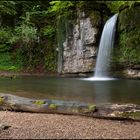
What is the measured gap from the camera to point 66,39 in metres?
18.2

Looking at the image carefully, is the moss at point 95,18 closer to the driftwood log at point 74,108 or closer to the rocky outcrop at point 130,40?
the rocky outcrop at point 130,40

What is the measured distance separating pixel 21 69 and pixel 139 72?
8.01 meters

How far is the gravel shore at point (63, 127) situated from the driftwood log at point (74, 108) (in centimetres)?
16

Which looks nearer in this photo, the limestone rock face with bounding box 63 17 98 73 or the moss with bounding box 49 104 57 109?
the moss with bounding box 49 104 57 109

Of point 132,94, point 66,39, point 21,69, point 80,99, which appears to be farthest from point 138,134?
point 21,69

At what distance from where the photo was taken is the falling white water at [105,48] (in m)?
16.8

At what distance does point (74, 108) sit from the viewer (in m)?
7.07

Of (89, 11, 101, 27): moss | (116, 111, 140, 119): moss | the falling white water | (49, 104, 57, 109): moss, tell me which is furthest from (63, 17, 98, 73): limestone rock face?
(116, 111, 140, 119): moss

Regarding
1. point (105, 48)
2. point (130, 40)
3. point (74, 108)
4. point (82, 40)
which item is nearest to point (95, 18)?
point (82, 40)

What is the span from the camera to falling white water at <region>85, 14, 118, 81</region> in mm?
16766

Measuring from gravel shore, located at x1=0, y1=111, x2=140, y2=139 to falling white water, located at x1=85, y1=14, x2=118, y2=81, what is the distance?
997 centimetres

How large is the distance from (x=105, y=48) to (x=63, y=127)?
11.4 meters

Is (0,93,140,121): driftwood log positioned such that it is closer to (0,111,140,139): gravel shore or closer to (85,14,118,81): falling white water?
(0,111,140,139): gravel shore

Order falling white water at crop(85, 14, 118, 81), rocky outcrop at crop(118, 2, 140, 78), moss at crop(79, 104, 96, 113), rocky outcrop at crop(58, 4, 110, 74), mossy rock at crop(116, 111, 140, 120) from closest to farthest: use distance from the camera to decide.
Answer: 1. mossy rock at crop(116, 111, 140, 120)
2. moss at crop(79, 104, 96, 113)
3. rocky outcrop at crop(118, 2, 140, 78)
4. falling white water at crop(85, 14, 118, 81)
5. rocky outcrop at crop(58, 4, 110, 74)
